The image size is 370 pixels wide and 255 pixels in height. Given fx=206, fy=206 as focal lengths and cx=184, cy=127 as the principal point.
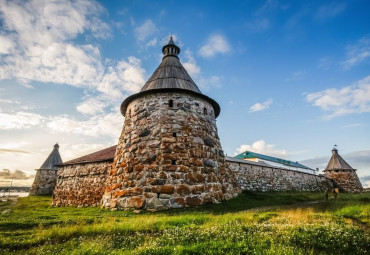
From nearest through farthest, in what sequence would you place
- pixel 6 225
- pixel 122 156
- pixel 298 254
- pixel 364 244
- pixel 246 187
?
1. pixel 298 254
2. pixel 364 244
3. pixel 6 225
4. pixel 122 156
5. pixel 246 187

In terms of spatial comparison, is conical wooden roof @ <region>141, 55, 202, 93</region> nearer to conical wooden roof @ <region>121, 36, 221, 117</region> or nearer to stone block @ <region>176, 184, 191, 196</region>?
conical wooden roof @ <region>121, 36, 221, 117</region>

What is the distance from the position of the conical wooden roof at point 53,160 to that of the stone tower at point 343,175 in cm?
4013

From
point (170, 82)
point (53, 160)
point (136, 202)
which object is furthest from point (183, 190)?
point (53, 160)

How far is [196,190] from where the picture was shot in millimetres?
9164

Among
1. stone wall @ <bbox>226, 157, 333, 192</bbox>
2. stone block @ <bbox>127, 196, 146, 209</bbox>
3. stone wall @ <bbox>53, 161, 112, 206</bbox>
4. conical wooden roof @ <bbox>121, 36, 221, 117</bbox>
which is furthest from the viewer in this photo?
stone wall @ <bbox>226, 157, 333, 192</bbox>

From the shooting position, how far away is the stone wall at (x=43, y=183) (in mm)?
29016

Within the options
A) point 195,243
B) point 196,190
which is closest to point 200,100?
point 196,190

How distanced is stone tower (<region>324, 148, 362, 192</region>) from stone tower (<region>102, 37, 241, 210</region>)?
27091mm

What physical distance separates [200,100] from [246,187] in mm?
9430

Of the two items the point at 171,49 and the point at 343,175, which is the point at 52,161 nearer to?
the point at 171,49

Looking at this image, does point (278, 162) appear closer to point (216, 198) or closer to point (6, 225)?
point (216, 198)

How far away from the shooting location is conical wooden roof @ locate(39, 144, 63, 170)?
98.5 ft

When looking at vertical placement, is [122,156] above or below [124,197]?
above

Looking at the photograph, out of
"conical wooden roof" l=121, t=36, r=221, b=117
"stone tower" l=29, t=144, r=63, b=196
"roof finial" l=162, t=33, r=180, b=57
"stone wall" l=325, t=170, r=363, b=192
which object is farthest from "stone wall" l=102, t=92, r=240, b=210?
"stone wall" l=325, t=170, r=363, b=192
